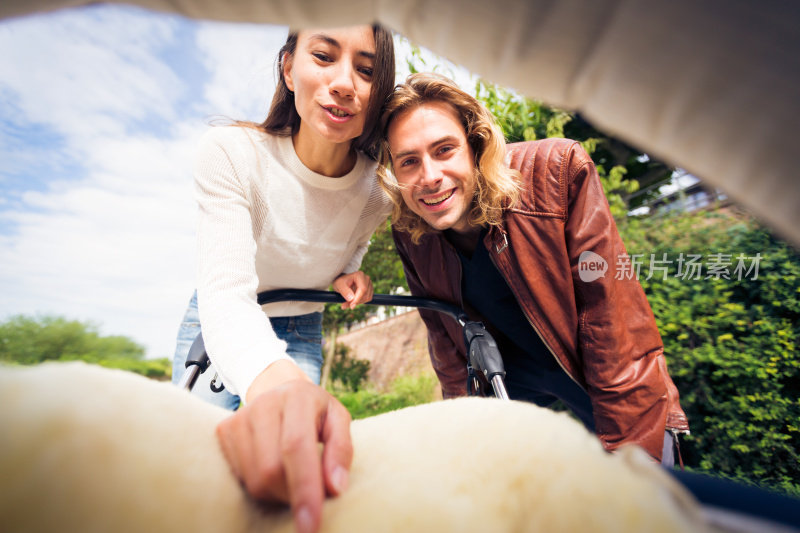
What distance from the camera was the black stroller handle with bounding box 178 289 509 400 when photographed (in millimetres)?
Result: 1362

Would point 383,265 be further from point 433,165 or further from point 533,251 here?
point 533,251

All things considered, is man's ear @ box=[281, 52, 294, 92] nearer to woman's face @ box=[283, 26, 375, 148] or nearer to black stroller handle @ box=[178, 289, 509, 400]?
woman's face @ box=[283, 26, 375, 148]

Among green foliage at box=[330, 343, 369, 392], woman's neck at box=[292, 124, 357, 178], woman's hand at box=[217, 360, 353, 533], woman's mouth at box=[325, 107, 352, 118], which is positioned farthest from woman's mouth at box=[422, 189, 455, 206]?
green foliage at box=[330, 343, 369, 392]

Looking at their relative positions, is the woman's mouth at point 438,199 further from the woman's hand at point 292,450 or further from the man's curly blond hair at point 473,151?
the woman's hand at point 292,450

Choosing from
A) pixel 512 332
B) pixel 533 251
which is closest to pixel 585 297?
pixel 533 251

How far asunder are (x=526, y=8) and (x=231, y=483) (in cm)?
61

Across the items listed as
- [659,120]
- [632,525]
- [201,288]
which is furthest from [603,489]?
[201,288]

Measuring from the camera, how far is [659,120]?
0.52 metres

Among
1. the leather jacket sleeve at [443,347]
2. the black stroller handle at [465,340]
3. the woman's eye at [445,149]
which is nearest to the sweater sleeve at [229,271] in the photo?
the black stroller handle at [465,340]

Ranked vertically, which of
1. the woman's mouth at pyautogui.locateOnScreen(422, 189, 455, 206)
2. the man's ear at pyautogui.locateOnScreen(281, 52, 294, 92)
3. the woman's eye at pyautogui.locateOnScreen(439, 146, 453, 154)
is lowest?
the woman's mouth at pyautogui.locateOnScreen(422, 189, 455, 206)

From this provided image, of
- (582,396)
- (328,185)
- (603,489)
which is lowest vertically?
(582,396)

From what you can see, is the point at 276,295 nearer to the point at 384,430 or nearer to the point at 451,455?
the point at 384,430

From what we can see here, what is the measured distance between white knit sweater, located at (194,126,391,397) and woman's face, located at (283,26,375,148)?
219 millimetres

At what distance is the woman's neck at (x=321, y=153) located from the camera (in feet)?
5.44
